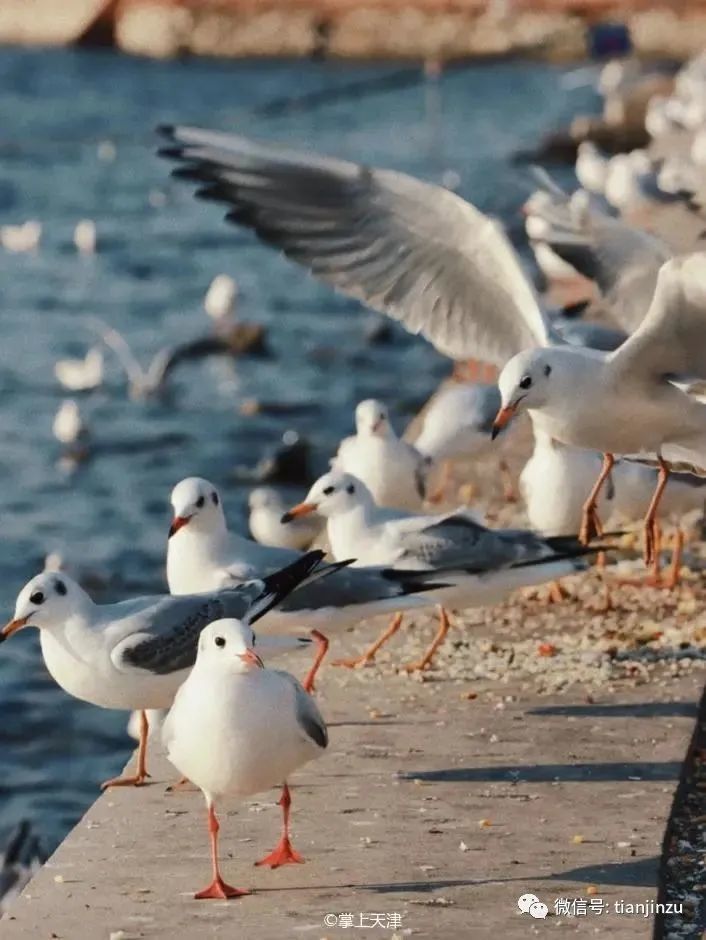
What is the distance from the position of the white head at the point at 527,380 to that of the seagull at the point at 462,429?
2.68m

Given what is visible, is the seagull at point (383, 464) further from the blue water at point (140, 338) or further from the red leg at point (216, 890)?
the red leg at point (216, 890)

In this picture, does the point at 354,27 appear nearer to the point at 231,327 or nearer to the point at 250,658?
the point at 231,327

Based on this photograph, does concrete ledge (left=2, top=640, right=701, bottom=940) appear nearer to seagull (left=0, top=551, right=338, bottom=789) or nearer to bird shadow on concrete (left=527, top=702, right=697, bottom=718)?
bird shadow on concrete (left=527, top=702, right=697, bottom=718)

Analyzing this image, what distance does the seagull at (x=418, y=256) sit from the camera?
649 cm

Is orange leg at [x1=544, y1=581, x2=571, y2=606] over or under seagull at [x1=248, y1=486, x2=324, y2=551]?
under

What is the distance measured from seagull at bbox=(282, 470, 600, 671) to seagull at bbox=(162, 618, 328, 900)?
144 cm

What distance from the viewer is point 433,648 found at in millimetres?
6445

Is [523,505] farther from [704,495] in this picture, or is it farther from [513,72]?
[513,72]

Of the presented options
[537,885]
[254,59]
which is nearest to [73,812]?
[537,885]

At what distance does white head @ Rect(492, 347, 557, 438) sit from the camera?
20.1 ft

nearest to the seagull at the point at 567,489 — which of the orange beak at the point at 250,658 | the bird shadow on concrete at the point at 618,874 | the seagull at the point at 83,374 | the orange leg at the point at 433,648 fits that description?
the orange leg at the point at 433,648

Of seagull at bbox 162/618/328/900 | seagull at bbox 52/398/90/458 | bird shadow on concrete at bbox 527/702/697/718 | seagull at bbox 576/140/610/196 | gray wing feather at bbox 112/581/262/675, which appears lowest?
seagull at bbox 162/618/328/900

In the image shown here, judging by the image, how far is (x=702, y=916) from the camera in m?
4.73

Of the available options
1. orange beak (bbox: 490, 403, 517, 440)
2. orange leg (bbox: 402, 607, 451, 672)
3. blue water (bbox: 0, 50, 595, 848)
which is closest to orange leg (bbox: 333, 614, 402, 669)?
orange leg (bbox: 402, 607, 451, 672)
